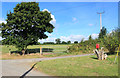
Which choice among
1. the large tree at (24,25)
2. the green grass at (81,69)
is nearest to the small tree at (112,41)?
the green grass at (81,69)

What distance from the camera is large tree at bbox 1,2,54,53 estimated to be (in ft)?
62.5

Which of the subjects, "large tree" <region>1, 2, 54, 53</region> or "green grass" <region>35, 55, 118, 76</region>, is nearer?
"green grass" <region>35, 55, 118, 76</region>

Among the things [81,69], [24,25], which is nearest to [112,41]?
[81,69]

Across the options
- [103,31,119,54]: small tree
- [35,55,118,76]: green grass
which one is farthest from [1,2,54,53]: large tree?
[35,55,118,76]: green grass

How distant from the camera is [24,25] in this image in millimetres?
19359

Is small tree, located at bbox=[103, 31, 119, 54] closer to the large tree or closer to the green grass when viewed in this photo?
the green grass

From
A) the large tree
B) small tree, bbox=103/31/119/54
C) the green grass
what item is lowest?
the green grass

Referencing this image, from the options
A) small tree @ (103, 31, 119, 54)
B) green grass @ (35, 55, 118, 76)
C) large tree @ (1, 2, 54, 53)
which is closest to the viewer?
green grass @ (35, 55, 118, 76)

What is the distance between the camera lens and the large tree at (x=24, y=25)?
19.0 metres

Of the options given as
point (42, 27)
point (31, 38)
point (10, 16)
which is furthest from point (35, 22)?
point (10, 16)

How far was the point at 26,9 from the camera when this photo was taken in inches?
785

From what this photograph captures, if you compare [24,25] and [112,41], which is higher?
[24,25]

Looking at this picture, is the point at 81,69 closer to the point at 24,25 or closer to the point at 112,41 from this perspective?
the point at 112,41

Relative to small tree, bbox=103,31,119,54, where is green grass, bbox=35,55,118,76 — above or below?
below
